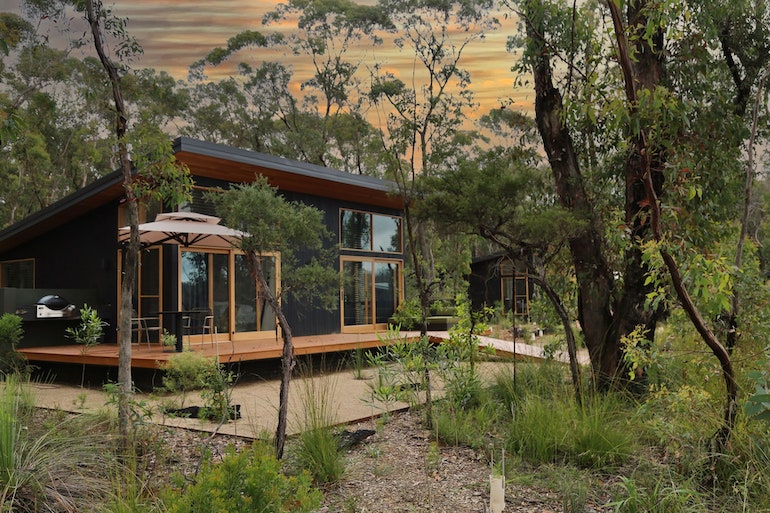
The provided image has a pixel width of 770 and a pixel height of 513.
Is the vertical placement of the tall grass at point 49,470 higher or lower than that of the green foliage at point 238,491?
lower

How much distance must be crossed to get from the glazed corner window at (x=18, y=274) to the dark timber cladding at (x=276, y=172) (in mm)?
5589

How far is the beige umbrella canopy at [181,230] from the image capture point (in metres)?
8.23

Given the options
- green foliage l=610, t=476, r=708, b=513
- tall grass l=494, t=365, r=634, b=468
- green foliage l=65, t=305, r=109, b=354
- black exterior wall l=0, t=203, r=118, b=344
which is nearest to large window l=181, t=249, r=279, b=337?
black exterior wall l=0, t=203, r=118, b=344

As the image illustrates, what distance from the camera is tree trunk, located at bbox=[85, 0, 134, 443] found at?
400cm

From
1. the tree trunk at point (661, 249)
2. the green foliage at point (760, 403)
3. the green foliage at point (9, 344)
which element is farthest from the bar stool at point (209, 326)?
the green foliage at point (760, 403)

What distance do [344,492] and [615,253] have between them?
3.34 m

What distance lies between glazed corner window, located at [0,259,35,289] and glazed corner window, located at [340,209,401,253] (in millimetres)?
6635

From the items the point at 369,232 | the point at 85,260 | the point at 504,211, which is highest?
the point at 369,232

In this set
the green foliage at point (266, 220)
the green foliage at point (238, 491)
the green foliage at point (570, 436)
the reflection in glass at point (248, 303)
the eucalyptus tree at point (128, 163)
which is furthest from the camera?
the reflection in glass at point (248, 303)

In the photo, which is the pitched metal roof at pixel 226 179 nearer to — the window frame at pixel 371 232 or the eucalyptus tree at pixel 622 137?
the window frame at pixel 371 232

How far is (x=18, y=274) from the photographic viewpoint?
544 inches

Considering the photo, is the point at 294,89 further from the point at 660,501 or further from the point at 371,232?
the point at 660,501

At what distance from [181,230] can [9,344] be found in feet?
11.2

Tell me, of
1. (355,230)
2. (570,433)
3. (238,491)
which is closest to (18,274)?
(355,230)
